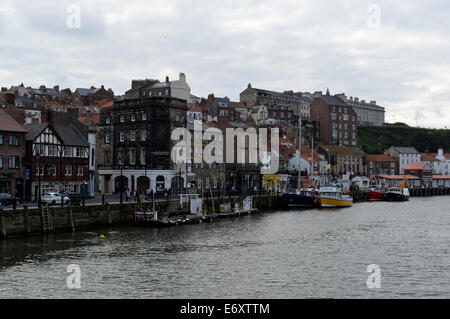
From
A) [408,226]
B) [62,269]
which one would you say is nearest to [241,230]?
[408,226]

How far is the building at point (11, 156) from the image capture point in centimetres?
5769

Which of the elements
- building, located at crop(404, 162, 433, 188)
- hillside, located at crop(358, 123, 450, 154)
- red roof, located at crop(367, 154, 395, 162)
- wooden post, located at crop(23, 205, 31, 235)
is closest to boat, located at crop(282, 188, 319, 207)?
wooden post, located at crop(23, 205, 31, 235)

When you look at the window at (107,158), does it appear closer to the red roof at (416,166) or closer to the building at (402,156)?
the red roof at (416,166)

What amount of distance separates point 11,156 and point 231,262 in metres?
34.5

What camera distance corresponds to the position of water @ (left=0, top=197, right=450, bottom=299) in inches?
1083

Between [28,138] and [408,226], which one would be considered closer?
[408,226]

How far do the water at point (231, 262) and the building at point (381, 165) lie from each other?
10096 cm

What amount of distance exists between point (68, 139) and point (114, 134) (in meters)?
13.8

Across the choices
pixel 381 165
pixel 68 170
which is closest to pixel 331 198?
pixel 68 170

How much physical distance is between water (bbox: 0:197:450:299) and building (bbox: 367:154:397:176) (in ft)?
331

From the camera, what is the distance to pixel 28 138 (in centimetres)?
6141

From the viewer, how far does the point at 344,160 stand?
13712cm

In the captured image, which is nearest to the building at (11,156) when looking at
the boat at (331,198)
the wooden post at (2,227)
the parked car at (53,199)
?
the parked car at (53,199)
